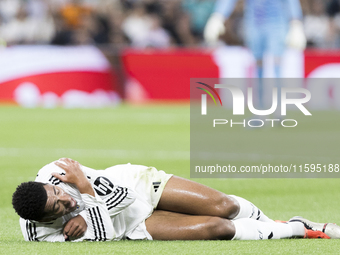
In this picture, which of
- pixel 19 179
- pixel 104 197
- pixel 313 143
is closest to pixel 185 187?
pixel 104 197

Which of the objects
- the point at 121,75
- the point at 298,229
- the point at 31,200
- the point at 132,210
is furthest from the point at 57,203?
the point at 121,75

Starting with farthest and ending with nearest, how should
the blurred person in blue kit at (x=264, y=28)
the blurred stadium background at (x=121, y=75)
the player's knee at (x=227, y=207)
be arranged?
the blurred person in blue kit at (x=264, y=28) → the blurred stadium background at (x=121, y=75) → the player's knee at (x=227, y=207)

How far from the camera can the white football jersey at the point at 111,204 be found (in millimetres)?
4539

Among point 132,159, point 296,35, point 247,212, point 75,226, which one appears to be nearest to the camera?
point 75,226

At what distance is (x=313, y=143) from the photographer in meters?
11.3

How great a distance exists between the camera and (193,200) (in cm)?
482

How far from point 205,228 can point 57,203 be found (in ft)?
3.58

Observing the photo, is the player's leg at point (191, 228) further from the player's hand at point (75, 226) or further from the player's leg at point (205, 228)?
the player's hand at point (75, 226)

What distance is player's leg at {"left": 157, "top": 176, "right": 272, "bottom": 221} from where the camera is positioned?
482cm

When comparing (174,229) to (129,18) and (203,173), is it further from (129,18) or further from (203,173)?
(129,18)

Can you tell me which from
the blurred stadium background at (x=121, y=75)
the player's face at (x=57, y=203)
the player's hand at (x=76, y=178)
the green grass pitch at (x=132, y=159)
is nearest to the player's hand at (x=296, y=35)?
the blurred stadium background at (x=121, y=75)

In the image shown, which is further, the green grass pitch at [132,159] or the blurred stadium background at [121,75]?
the blurred stadium background at [121,75]

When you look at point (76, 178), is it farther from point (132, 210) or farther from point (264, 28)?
point (264, 28)

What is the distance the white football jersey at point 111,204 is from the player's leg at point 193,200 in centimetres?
7
